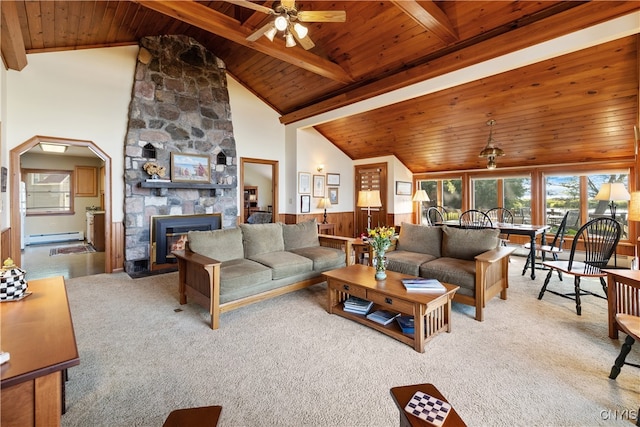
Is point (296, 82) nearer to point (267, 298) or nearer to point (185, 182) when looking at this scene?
point (185, 182)

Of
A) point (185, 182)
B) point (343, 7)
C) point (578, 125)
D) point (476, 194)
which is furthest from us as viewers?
point (476, 194)

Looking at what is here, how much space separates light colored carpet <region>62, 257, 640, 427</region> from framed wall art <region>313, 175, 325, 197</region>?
13.5ft

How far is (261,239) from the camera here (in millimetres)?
3787

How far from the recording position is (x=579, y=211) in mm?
5953

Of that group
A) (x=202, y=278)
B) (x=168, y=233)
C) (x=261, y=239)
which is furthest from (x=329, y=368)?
(x=168, y=233)

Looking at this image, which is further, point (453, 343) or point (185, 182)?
point (185, 182)

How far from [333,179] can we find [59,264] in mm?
5708

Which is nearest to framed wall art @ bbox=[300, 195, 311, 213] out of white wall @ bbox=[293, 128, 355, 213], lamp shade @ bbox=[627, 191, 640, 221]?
white wall @ bbox=[293, 128, 355, 213]

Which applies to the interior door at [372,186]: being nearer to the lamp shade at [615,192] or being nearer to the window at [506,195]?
the window at [506,195]

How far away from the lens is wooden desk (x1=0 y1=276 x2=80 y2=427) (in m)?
1.07

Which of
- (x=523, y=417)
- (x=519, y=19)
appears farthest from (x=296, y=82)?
(x=523, y=417)

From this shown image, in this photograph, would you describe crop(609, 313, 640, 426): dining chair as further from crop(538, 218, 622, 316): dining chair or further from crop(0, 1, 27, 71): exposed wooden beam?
crop(0, 1, 27, 71): exposed wooden beam

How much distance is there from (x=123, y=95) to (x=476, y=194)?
7.53 meters

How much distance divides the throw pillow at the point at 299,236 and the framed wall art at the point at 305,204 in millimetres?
2343
